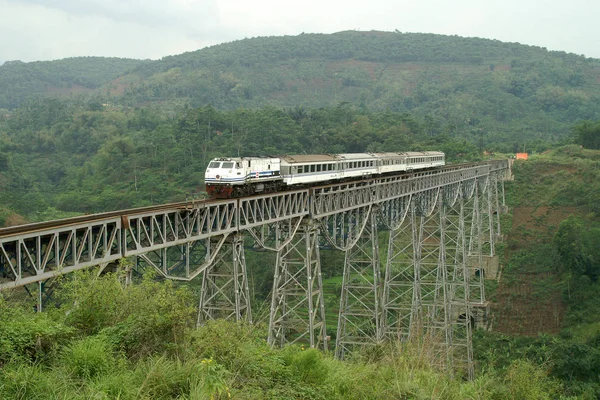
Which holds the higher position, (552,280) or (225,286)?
(225,286)

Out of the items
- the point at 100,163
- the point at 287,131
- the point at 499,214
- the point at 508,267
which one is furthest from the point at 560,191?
the point at 100,163

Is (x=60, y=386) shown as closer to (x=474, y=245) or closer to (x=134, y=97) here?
(x=474, y=245)

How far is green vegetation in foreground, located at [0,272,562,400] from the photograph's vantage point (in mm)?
9711

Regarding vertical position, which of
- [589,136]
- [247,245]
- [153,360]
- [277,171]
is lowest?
[247,245]

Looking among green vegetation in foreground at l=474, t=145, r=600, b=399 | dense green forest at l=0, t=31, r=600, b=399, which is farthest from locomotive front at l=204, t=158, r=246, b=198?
green vegetation in foreground at l=474, t=145, r=600, b=399

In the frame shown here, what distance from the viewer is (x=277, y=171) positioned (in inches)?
889

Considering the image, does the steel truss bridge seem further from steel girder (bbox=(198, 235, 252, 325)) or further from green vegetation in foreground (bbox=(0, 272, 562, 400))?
green vegetation in foreground (bbox=(0, 272, 562, 400))

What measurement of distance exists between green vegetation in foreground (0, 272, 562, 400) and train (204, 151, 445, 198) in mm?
7020

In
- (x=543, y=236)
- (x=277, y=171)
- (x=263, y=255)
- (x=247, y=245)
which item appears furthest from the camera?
(x=263, y=255)

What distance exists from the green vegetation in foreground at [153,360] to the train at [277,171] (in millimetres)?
7020

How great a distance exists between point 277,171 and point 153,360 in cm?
1252

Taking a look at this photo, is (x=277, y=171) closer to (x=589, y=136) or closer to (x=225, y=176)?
(x=225, y=176)

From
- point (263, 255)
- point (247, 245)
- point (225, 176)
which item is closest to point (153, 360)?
point (225, 176)

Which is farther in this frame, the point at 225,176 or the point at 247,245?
the point at 247,245
